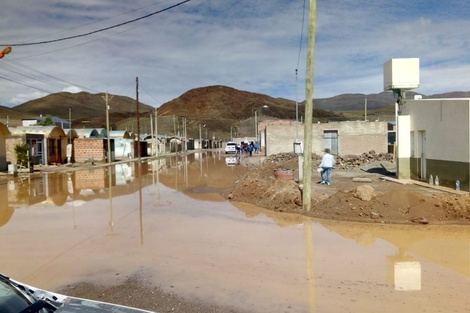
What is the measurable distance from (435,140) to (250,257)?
12.6 meters

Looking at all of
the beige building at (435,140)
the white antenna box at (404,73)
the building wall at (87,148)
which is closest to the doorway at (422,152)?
the beige building at (435,140)

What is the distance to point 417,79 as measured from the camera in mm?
20750

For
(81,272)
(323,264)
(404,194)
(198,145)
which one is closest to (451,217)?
(404,194)

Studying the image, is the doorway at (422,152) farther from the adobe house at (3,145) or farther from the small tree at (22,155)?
the adobe house at (3,145)

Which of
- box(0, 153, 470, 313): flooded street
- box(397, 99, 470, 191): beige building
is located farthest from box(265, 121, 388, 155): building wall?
box(0, 153, 470, 313): flooded street

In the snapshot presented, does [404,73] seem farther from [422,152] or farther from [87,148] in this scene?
[87,148]

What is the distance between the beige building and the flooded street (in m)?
5.70

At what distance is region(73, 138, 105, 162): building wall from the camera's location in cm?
5000

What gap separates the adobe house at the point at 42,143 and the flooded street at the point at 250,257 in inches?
1020

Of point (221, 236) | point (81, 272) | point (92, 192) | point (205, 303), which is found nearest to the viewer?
point (205, 303)

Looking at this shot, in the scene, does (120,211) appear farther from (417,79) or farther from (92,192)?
(417,79)

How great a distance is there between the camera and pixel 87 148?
5019 cm

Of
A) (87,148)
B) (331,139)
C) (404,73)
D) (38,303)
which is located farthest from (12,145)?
(38,303)

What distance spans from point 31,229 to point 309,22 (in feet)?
31.7
